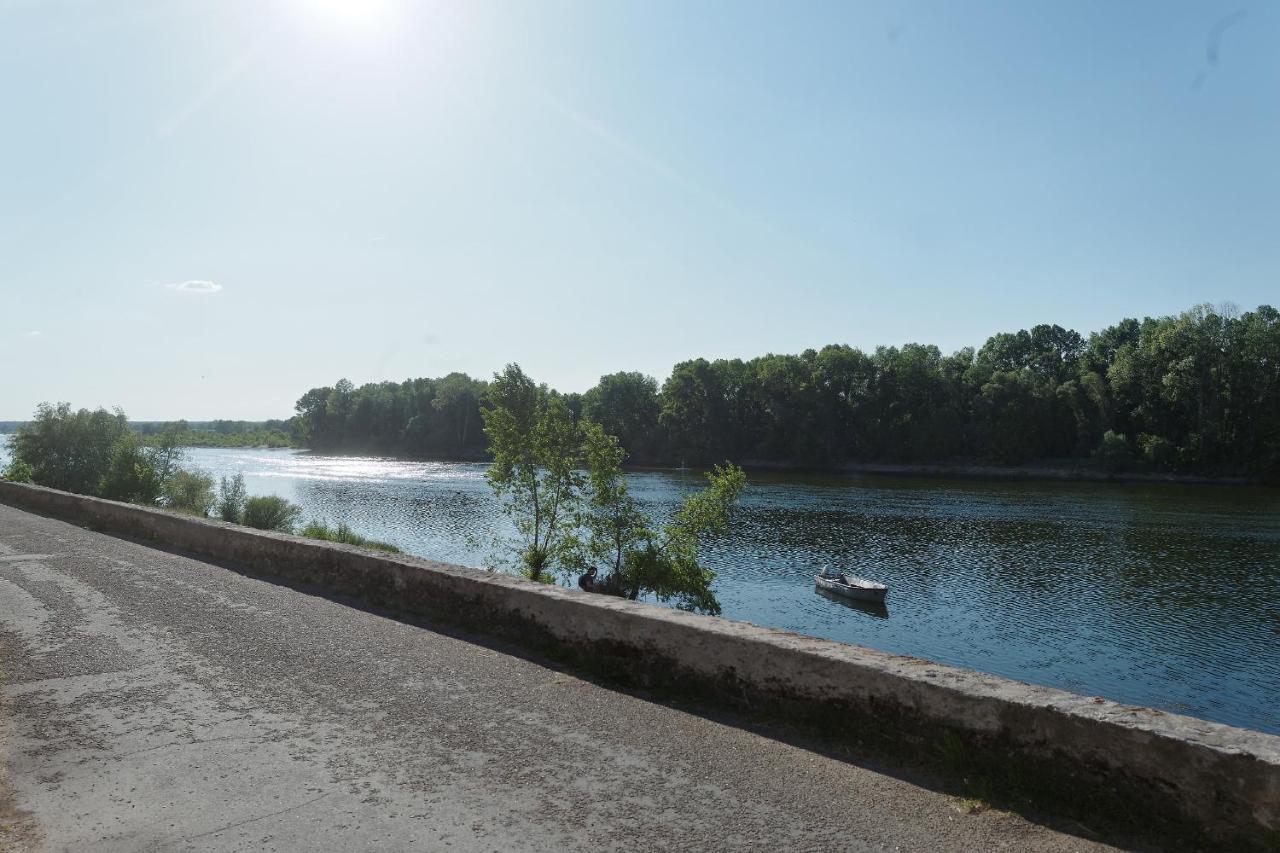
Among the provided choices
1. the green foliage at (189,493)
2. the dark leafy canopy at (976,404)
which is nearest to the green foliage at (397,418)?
the dark leafy canopy at (976,404)

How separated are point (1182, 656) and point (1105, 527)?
21990mm

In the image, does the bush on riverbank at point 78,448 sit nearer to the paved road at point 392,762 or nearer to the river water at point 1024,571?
the river water at point 1024,571

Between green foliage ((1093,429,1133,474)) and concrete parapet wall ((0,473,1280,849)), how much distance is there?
248 ft

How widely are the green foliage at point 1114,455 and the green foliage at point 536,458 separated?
64.3m

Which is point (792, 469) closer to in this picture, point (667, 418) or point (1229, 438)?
point (667, 418)

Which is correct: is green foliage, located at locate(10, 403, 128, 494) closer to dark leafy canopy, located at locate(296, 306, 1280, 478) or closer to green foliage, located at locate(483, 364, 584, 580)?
green foliage, located at locate(483, 364, 584, 580)

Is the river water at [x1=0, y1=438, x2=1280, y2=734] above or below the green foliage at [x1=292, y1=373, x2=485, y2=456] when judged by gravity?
below

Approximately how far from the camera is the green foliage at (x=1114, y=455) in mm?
69312

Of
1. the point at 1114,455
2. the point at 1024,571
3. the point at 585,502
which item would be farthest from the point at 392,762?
the point at 1114,455

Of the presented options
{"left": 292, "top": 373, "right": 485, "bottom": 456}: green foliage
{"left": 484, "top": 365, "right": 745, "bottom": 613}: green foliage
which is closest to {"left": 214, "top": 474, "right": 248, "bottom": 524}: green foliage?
{"left": 484, "top": 365, "right": 745, "bottom": 613}: green foliage

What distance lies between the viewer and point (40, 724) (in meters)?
4.70

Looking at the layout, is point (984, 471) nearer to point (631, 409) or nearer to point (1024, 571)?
point (631, 409)

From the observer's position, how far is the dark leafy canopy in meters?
69.0

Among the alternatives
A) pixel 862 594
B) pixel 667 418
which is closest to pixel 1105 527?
pixel 862 594
